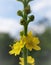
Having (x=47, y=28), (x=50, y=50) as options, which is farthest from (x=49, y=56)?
(x=47, y=28)

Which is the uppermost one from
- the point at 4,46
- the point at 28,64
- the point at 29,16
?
the point at 29,16

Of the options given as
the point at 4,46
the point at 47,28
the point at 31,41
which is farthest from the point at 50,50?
the point at 31,41

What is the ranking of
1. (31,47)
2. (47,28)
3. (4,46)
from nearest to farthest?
(31,47) → (47,28) → (4,46)

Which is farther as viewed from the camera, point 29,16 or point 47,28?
point 47,28

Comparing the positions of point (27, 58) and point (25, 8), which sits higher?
point (25, 8)

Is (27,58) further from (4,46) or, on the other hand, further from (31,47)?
(4,46)

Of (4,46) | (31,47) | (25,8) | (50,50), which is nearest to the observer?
(25,8)
